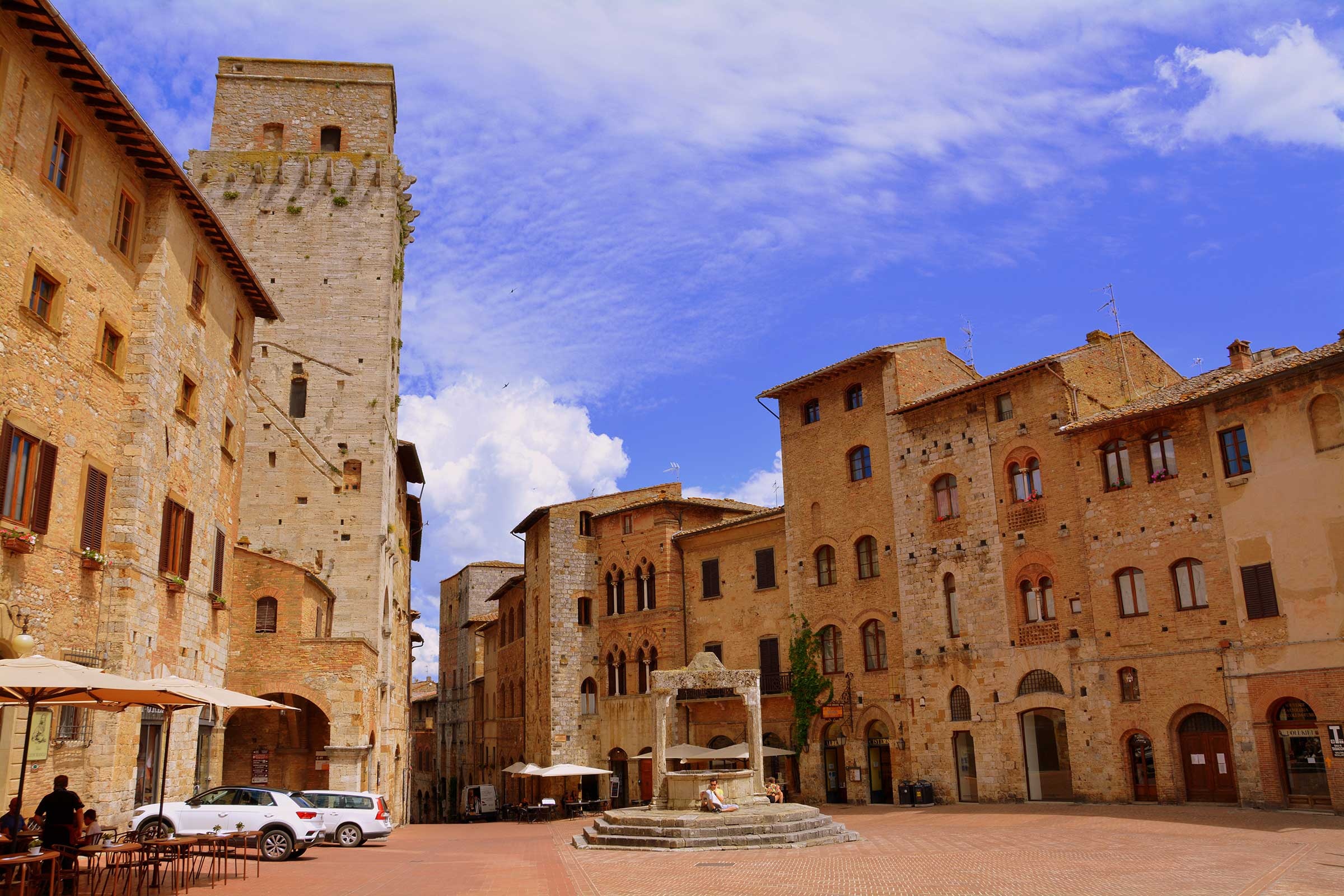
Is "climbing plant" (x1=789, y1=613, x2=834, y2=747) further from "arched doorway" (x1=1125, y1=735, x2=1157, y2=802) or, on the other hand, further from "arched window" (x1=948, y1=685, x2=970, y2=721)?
"arched doorway" (x1=1125, y1=735, x2=1157, y2=802)

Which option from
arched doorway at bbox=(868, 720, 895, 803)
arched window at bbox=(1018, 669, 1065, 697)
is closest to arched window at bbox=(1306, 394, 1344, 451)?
arched window at bbox=(1018, 669, 1065, 697)

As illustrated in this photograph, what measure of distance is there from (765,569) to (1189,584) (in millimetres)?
15735

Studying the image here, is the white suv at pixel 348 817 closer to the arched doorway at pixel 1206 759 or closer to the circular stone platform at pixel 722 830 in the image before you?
the circular stone platform at pixel 722 830

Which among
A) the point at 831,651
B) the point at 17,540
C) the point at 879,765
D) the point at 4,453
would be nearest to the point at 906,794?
the point at 879,765

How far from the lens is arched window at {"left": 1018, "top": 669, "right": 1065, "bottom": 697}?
1187 inches

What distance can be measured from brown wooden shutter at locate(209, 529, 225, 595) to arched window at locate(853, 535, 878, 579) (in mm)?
21065

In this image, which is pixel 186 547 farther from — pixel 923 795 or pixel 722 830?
pixel 923 795

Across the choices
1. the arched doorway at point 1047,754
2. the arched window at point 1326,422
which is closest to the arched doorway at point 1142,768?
the arched doorway at point 1047,754

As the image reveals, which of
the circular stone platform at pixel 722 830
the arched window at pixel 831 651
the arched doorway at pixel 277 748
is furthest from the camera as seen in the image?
the arched window at pixel 831 651

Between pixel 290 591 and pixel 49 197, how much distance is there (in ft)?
46.2

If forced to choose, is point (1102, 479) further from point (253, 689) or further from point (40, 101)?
point (40, 101)

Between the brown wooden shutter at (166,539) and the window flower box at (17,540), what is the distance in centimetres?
425

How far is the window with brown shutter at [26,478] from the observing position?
1481cm

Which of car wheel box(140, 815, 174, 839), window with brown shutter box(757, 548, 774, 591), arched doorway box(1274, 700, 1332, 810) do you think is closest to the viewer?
car wheel box(140, 815, 174, 839)
